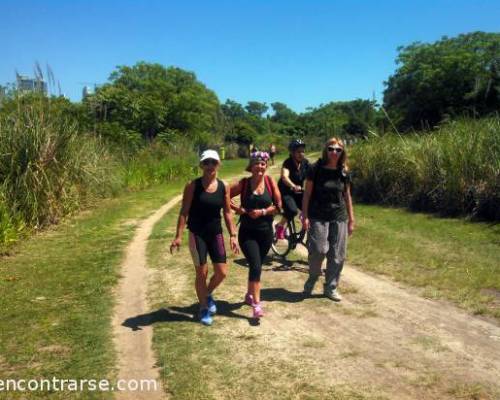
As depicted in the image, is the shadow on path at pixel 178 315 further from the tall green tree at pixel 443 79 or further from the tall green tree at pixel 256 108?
the tall green tree at pixel 256 108

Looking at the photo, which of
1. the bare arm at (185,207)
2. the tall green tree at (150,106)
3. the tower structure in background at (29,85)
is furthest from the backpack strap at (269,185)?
the tall green tree at (150,106)

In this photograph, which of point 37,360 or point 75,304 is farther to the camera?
point 75,304

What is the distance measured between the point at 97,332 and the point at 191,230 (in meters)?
1.45

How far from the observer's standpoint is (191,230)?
5258mm

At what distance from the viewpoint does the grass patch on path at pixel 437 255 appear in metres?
6.43

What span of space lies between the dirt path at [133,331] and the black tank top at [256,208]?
154 cm

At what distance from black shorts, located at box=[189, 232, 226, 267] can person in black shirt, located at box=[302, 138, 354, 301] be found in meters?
1.24

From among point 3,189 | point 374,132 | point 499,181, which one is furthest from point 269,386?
point 374,132

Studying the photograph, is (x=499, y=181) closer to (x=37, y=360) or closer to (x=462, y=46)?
(x=37, y=360)

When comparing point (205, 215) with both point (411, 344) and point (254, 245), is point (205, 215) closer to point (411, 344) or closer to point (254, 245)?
point (254, 245)

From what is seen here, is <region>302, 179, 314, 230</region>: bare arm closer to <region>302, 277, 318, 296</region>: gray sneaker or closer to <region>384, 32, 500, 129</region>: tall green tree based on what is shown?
<region>302, 277, 318, 296</region>: gray sneaker

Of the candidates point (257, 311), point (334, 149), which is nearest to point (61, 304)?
point (257, 311)

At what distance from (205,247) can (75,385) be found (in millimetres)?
1814

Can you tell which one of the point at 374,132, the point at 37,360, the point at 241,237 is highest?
the point at 374,132
